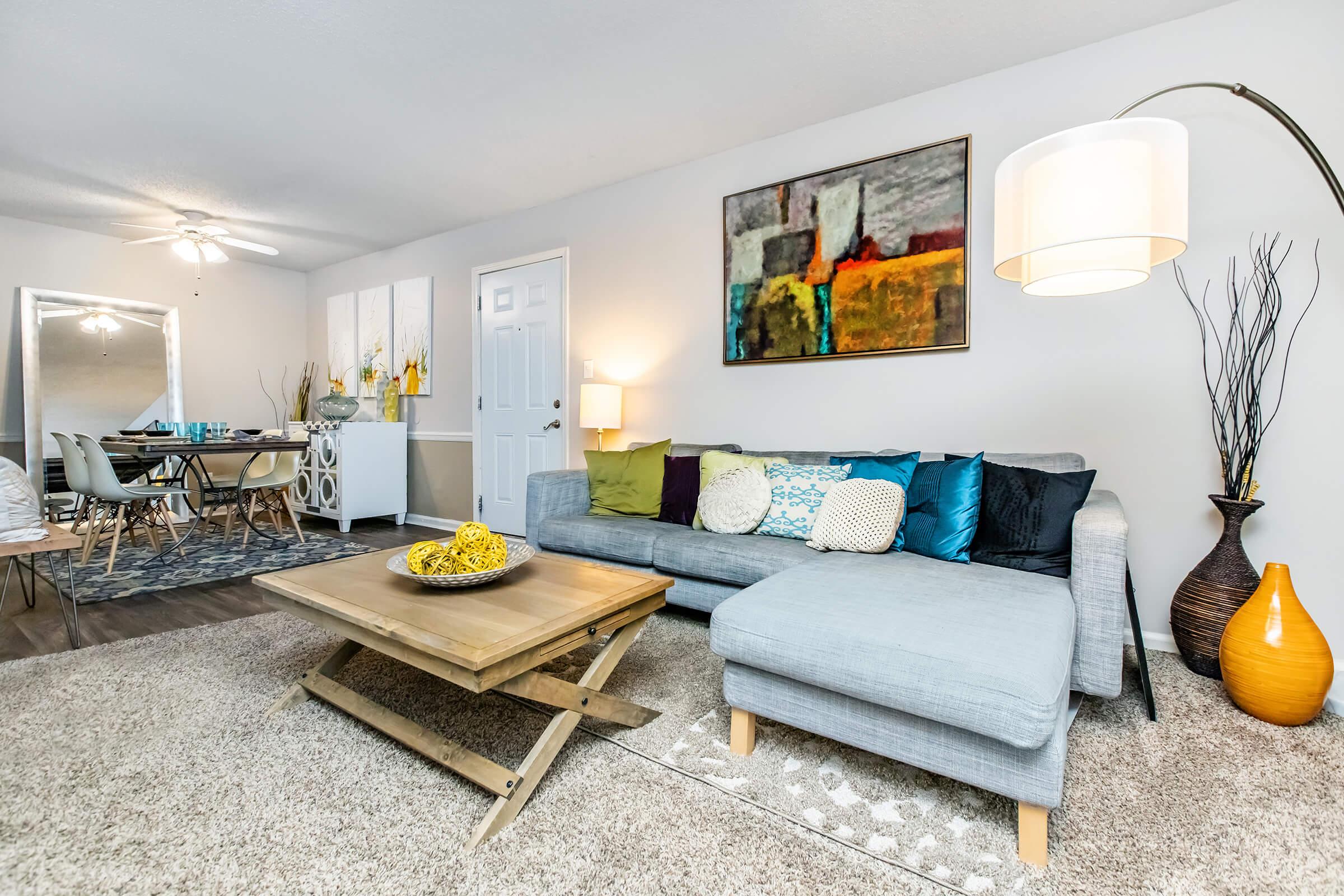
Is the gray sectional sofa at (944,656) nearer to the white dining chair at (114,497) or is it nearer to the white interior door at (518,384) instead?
the white interior door at (518,384)

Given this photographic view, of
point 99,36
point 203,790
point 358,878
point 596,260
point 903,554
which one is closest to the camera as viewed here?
point 358,878

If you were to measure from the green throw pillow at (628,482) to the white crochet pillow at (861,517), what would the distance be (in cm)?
94

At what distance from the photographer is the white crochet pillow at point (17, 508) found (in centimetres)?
226

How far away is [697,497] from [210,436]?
3.49 meters

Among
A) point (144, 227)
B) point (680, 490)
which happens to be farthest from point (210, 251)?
point (680, 490)

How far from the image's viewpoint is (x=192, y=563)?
3.62 m

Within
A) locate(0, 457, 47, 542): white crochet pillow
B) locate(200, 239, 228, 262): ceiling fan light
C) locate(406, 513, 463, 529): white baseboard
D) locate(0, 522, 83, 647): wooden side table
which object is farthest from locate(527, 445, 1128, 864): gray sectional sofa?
locate(200, 239, 228, 262): ceiling fan light

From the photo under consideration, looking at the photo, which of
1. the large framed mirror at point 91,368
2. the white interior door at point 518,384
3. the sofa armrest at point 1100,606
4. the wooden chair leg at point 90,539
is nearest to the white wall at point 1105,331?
the white interior door at point 518,384

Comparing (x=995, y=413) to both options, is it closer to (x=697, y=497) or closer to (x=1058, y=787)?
(x=697, y=497)

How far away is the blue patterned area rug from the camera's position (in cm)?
315

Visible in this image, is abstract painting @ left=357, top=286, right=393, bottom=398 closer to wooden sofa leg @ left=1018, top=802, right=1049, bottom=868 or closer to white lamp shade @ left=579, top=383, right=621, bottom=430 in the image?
white lamp shade @ left=579, top=383, right=621, bottom=430

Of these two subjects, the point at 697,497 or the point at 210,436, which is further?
the point at 210,436

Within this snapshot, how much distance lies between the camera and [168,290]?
17.2 ft

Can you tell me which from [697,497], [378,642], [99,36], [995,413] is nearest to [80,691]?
[378,642]
